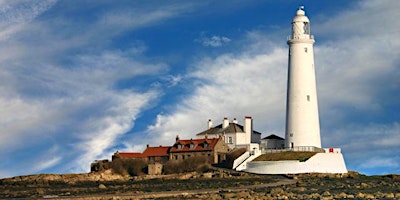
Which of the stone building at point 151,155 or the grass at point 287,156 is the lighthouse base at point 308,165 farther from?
the stone building at point 151,155

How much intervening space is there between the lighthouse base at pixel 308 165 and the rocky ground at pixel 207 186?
1207mm

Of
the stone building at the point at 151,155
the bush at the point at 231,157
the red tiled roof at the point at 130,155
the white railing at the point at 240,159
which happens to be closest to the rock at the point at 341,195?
the white railing at the point at 240,159

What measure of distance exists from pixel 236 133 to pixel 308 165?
1153 cm

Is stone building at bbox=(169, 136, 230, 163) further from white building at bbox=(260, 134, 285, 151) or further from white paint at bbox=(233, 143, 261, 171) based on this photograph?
white building at bbox=(260, 134, 285, 151)

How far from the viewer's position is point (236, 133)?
61719 millimetres

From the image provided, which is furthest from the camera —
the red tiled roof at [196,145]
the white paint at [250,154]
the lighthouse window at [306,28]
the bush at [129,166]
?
the bush at [129,166]

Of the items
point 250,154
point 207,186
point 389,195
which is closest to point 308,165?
point 250,154

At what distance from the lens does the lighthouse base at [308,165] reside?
169 ft

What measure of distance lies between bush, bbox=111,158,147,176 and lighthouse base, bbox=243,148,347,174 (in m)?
11.4

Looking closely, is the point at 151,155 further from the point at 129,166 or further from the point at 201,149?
the point at 201,149

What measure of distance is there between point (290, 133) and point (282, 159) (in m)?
3.88

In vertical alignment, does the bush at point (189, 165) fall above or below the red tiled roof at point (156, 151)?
below

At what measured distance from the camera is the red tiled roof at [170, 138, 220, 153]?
196 ft

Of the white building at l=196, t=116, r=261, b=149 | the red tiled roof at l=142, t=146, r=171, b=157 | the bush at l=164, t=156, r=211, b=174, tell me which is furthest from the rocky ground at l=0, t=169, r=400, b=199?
the white building at l=196, t=116, r=261, b=149
